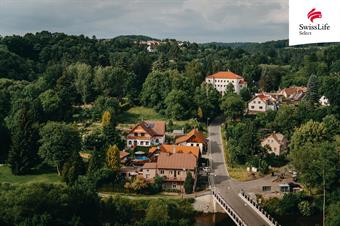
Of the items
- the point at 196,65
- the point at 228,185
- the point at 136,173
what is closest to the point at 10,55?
the point at 196,65

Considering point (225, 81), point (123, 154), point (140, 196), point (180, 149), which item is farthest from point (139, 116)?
point (140, 196)

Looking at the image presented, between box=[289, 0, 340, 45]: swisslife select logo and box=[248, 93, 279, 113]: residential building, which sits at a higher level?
box=[289, 0, 340, 45]: swisslife select logo

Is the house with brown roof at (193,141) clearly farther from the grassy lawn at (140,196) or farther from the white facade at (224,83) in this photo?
the white facade at (224,83)

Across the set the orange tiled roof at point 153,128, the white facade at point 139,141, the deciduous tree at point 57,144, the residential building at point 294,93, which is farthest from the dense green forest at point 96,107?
the residential building at point 294,93

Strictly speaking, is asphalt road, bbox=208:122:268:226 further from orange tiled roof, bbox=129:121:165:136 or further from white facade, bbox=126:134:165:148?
white facade, bbox=126:134:165:148

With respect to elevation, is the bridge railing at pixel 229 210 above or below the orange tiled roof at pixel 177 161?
below

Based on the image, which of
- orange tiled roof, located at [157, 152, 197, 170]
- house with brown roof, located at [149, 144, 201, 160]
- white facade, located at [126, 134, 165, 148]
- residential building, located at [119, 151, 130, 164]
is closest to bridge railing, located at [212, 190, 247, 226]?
orange tiled roof, located at [157, 152, 197, 170]
